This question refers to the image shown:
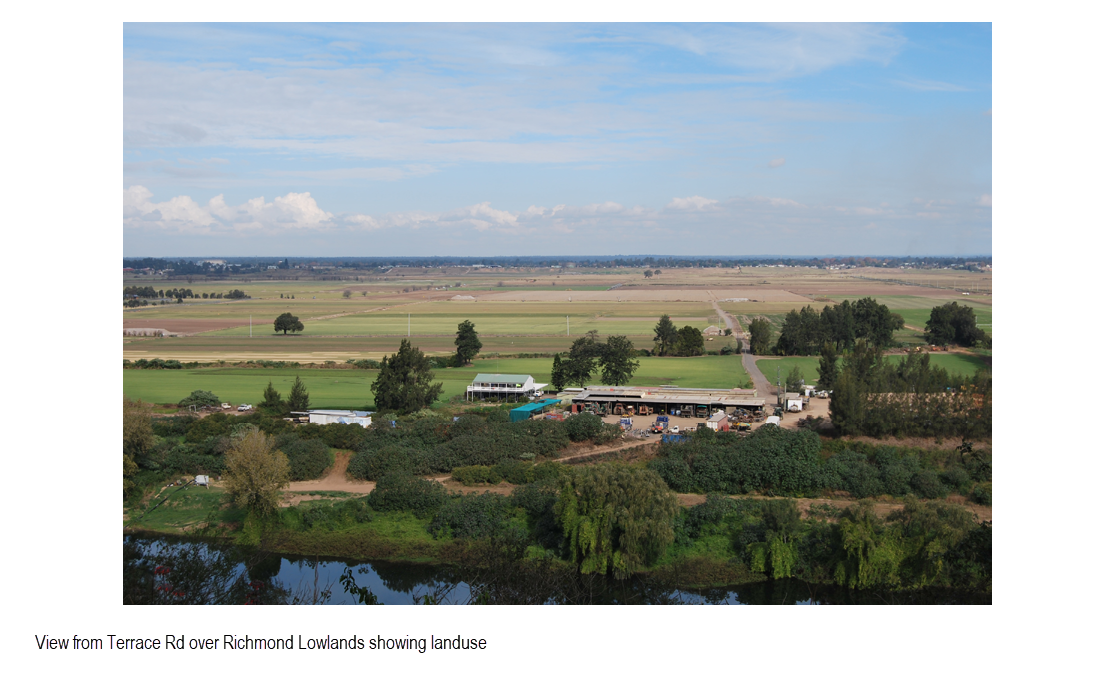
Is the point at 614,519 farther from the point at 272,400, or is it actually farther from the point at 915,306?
the point at 915,306

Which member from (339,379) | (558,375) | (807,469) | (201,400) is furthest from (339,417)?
(807,469)

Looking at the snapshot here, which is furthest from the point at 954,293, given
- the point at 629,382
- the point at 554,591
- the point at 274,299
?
the point at 274,299

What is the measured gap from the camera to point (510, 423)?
765 inches

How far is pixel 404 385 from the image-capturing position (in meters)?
22.2

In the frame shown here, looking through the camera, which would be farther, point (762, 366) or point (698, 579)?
point (762, 366)

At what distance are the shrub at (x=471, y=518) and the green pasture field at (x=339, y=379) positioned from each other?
9782 millimetres

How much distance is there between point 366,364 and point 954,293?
24.9 m

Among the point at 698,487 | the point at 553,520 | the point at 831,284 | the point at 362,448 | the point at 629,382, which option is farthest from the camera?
the point at 831,284

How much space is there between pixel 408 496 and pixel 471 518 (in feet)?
4.83

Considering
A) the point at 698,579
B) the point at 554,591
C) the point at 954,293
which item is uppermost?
the point at 954,293

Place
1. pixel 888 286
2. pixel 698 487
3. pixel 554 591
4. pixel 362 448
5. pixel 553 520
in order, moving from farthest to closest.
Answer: pixel 888 286 < pixel 362 448 < pixel 698 487 < pixel 553 520 < pixel 554 591

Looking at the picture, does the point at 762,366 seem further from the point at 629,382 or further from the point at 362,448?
the point at 362,448

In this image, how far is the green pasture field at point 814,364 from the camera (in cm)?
2200

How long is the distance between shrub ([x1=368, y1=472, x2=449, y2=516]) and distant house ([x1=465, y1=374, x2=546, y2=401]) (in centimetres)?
959
